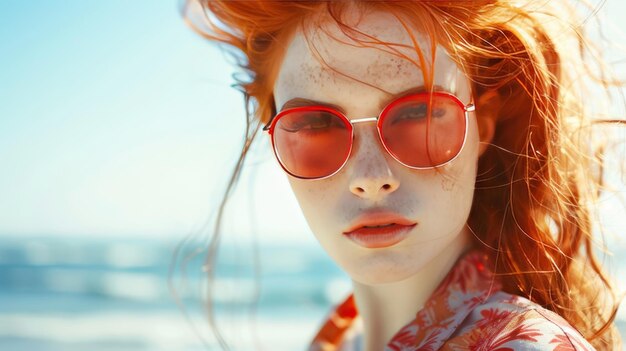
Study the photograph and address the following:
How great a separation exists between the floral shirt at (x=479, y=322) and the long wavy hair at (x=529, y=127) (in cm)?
8

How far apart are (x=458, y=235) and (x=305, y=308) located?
9.57 meters

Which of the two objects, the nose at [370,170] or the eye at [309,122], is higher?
A: the eye at [309,122]

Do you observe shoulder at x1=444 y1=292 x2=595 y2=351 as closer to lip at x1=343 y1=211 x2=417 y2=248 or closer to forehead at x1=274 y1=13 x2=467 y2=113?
lip at x1=343 y1=211 x2=417 y2=248

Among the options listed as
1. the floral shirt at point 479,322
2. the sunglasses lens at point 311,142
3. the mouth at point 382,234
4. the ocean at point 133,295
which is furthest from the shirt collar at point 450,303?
the ocean at point 133,295

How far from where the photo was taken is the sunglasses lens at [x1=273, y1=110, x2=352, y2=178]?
1776 mm

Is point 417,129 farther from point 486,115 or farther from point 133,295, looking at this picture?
point 133,295

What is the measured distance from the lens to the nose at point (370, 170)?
172 cm

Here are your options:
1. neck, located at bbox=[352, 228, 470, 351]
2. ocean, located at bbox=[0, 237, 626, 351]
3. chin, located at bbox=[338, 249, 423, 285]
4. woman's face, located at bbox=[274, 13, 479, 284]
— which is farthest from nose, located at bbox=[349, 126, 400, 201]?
ocean, located at bbox=[0, 237, 626, 351]

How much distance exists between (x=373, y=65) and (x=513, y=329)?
66 cm

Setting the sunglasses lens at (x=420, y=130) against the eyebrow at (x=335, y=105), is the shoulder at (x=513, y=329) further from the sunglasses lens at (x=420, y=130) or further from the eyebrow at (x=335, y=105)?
the eyebrow at (x=335, y=105)

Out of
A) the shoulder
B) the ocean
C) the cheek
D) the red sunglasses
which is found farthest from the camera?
the ocean

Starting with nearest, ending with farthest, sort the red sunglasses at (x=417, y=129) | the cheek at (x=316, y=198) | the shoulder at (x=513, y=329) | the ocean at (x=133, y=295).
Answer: the shoulder at (x=513, y=329)
the red sunglasses at (x=417, y=129)
the cheek at (x=316, y=198)
the ocean at (x=133, y=295)

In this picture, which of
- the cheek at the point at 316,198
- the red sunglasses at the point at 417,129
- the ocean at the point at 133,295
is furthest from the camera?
the ocean at the point at 133,295

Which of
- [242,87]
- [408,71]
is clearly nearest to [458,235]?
[408,71]
